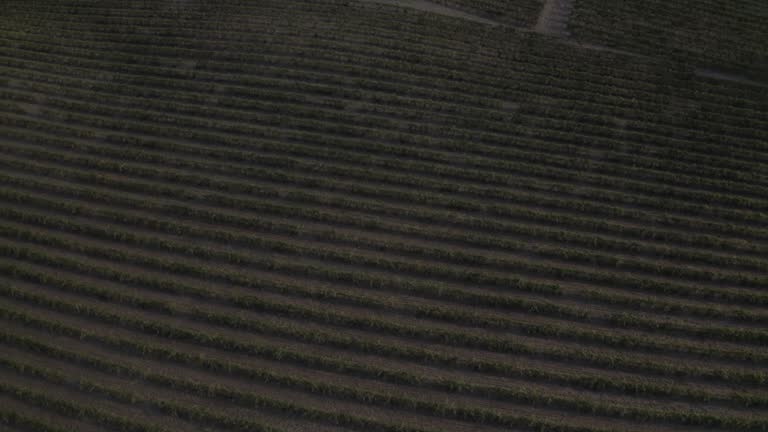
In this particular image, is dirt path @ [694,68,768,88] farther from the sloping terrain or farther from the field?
the sloping terrain

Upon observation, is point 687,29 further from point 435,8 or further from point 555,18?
point 435,8

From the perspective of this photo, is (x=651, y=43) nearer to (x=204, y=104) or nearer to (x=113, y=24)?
(x=204, y=104)

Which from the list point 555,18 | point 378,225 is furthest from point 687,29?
point 378,225

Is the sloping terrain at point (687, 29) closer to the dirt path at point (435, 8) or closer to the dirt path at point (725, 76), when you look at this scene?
the dirt path at point (725, 76)

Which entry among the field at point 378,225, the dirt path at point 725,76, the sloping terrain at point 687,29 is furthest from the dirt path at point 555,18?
the dirt path at point 725,76

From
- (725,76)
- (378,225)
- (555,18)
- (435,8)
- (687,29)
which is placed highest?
(687,29)

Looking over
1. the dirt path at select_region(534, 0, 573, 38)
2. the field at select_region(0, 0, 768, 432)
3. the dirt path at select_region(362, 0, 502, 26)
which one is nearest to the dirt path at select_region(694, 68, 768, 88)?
the field at select_region(0, 0, 768, 432)

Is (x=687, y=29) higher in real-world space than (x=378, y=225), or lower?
higher
